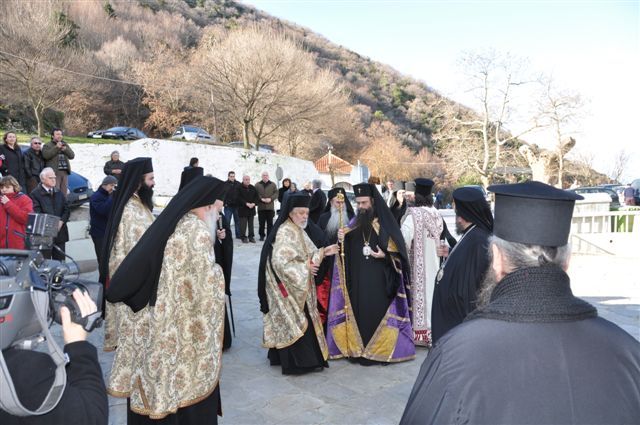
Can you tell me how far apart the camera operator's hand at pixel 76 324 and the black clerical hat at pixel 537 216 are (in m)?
1.40

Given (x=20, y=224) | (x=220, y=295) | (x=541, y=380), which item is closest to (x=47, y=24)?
(x=20, y=224)

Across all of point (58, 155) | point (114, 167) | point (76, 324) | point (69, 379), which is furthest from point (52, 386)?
point (58, 155)

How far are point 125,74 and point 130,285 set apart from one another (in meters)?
45.2

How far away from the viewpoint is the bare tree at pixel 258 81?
1195 inches

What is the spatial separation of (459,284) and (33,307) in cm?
285

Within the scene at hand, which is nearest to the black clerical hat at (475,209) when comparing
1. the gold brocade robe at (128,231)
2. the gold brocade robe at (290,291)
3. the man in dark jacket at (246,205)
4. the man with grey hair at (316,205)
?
the gold brocade robe at (290,291)

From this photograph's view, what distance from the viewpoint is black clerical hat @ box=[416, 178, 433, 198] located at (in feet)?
20.6

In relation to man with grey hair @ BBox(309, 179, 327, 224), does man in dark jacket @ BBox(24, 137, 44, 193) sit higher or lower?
higher

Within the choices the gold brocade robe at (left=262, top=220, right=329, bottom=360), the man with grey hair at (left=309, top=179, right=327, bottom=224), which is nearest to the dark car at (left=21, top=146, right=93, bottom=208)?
the man with grey hair at (left=309, top=179, right=327, bottom=224)

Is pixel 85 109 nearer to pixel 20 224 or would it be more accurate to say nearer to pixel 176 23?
pixel 176 23

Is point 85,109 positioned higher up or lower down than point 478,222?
higher up

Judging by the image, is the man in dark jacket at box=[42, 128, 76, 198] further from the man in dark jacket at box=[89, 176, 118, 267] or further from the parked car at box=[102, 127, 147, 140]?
the parked car at box=[102, 127, 147, 140]

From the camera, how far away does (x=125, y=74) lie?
143ft

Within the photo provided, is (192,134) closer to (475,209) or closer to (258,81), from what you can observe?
(258,81)
